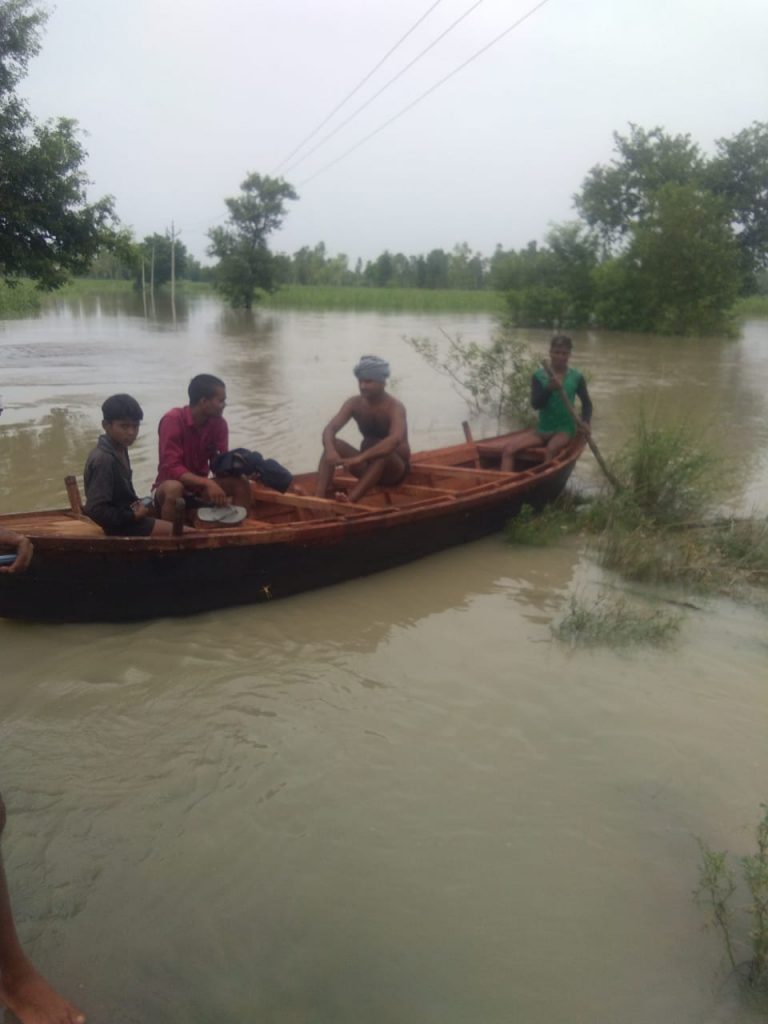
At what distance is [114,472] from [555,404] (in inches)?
174

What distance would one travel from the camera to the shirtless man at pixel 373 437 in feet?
20.1

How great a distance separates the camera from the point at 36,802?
3324 mm

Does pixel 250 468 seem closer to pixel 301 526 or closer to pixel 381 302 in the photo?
pixel 301 526

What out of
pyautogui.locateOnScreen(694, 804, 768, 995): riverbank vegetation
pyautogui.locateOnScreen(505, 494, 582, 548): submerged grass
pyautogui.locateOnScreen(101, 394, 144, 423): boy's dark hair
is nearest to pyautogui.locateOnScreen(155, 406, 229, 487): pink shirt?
pyautogui.locateOnScreen(101, 394, 144, 423): boy's dark hair

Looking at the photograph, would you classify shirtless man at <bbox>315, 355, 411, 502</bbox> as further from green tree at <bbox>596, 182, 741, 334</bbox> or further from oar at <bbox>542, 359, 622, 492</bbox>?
green tree at <bbox>596, 182, 741, 334</bbox>

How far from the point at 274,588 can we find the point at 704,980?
3259mm

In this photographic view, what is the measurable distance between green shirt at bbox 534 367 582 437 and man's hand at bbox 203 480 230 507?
3.42 m

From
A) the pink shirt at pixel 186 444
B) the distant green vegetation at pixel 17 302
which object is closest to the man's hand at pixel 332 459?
the pink shirt at pixel 186 444

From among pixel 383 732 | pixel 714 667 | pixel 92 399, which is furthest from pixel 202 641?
pixel 92 399

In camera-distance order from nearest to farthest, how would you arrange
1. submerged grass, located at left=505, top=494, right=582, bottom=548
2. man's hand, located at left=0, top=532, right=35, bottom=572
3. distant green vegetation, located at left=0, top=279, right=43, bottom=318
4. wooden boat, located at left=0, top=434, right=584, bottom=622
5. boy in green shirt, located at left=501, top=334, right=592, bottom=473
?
man's hand, located at left=0, top=532, right=35, bottom=572, wooden boat, located at left=0, top=434, right=584, bottom=622, submerged grass, located at left=505, top=494, right=582, bottom=548, boy in green shirt, located at left=501, top=334, right=592, bottom=473, distant green vegetation, located at left=0, top=279, right=43, bottom=318

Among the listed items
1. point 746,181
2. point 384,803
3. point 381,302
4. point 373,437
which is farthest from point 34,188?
point 381,302

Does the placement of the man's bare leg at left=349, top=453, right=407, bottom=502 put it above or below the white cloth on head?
below

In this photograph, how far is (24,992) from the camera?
88.7 inches

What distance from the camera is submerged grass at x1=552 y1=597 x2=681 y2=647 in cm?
492
